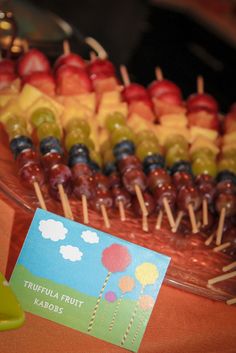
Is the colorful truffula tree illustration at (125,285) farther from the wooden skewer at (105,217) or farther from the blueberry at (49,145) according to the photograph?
the blueberry at (49,145)

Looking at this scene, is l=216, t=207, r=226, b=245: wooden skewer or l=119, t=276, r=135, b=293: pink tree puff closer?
l=119, t=276, r=135, b=293: pink tree puff

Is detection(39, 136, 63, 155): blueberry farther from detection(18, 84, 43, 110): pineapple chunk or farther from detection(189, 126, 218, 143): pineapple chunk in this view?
detection(189, 126, 218, 143): pineapple chunk

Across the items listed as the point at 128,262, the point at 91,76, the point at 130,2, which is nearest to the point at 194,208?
the point at 128,262

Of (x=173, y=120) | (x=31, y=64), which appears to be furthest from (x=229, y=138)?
(x=31, y=64)

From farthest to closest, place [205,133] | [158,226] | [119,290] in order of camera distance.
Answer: [205,133]
[158,226]
[119,290]

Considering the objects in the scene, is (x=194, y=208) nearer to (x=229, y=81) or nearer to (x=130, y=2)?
(x=229, y=81)

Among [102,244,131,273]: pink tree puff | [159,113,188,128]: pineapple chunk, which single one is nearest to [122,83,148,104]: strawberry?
[159,113,188,128]: pineapple chunk

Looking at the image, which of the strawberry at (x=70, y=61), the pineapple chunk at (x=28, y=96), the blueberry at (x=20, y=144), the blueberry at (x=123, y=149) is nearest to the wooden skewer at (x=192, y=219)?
the blueberry at (x=123, y=149)

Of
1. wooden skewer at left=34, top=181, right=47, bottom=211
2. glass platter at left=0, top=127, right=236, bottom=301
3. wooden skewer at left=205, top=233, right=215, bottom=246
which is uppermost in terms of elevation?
wooden skewer at left=34, top=181, right=47, bottom=211
